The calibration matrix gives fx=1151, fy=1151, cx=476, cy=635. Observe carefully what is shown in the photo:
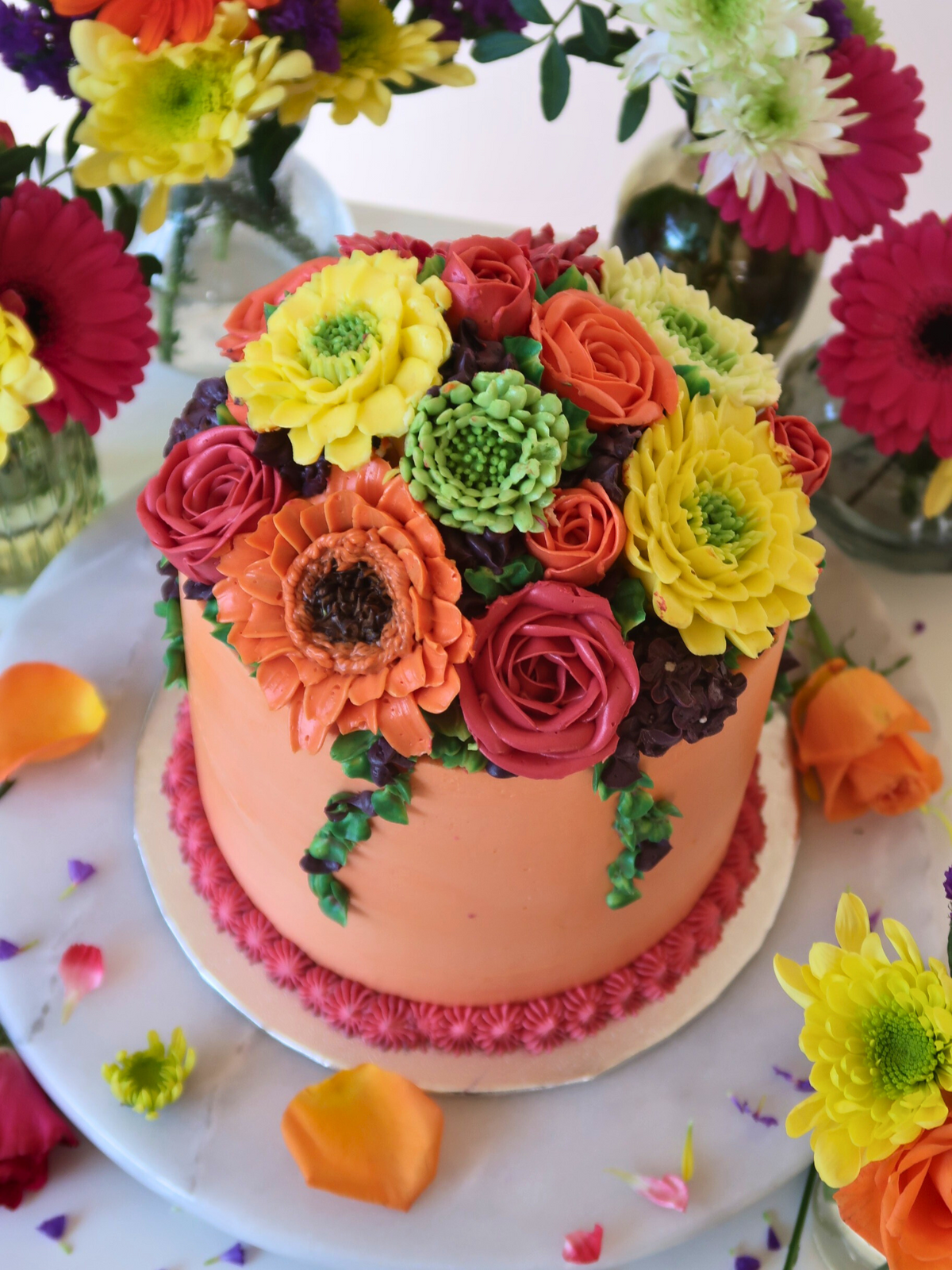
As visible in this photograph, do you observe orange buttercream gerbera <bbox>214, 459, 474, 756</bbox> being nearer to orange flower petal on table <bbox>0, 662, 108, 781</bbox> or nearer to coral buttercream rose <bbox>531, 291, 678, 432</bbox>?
coral buttercream rose <bbox>531, 291, 678, 432</bbox>

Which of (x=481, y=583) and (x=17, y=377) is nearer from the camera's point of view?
(x=481, y=583)

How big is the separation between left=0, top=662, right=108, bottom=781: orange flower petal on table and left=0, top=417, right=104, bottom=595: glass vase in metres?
0.21

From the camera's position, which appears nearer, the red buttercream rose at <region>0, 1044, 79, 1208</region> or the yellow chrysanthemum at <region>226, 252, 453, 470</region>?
the yellow chrysanthemum at <region>226, 252, 453, 470</region>

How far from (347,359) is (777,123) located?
0.61 metres

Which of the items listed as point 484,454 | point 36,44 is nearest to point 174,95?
point 36,44

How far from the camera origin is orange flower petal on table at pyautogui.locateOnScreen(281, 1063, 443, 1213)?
3.01 ft

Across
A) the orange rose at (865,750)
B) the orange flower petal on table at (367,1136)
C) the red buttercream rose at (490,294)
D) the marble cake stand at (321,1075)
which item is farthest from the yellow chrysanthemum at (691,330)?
A: the orange flower petal on table at (367,1136)

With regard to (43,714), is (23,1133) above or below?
below

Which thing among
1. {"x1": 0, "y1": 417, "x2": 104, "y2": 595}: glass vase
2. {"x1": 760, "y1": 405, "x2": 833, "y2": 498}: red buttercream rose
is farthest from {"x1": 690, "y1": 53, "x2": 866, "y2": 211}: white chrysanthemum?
{"x1": 0, "y1": 417, "x2": 104, "y2": 595}: glass vase

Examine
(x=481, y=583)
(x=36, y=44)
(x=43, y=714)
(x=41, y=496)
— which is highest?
(x=36, y=44)

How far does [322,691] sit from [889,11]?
2.44 metres

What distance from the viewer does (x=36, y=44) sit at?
1002 millimetres

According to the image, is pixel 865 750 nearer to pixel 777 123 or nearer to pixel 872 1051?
pixel 872 1051

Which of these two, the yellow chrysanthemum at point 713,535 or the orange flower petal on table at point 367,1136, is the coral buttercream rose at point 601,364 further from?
the orange flower petal on table at point 367,1136
